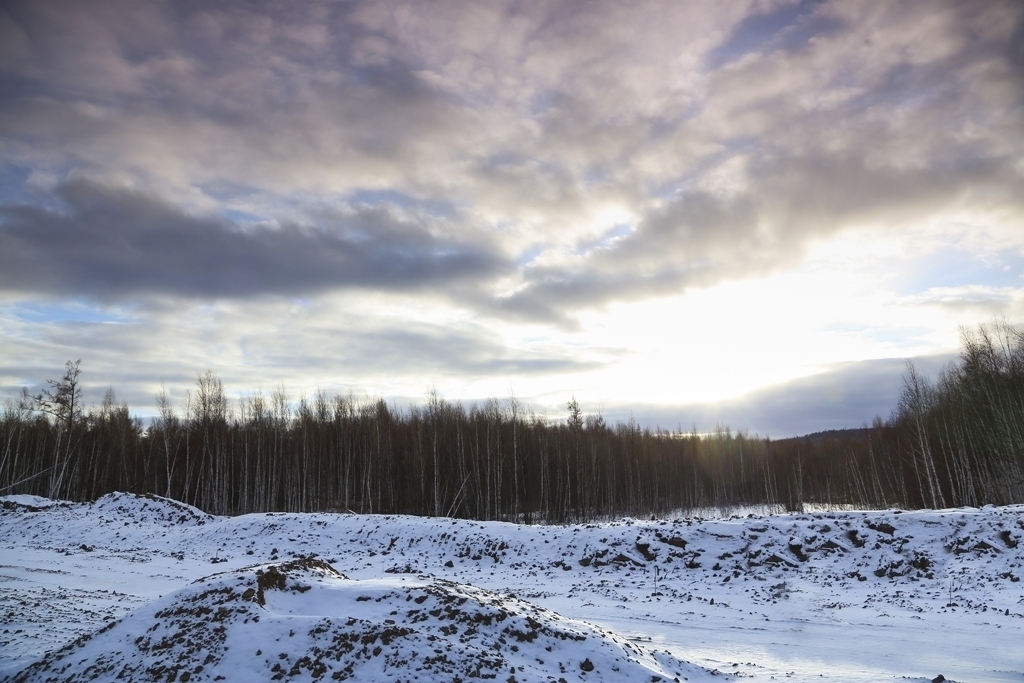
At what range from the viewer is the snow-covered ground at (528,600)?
8.05m

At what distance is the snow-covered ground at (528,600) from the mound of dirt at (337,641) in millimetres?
30

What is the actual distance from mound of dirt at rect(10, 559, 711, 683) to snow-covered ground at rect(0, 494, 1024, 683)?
3 centimetres

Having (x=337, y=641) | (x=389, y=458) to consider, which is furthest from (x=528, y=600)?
(x=389, y=458)

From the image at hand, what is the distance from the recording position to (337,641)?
796 cm

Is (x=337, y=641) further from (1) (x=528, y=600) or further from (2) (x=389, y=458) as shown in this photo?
(2) (x=389, y=458)

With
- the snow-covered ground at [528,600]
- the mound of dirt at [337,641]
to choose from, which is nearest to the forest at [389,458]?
the snow-covered ground at [528,600]

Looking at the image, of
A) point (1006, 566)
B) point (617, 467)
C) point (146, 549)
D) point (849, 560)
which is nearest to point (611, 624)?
point (849, 560)

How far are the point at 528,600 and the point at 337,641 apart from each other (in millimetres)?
9301

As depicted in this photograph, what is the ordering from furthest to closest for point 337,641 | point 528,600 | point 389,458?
1. point 389,458
2. point 528,600
3. point 337,641

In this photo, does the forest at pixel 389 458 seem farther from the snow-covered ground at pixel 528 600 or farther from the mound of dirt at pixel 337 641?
the mound of dirt at pixel 337 641

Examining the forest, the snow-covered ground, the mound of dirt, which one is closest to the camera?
the mound of dirt

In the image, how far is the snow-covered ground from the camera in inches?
317

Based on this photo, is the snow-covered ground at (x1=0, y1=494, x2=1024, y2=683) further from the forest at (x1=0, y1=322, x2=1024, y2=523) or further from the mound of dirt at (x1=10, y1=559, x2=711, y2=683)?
the forest at (x1=0, y1=322, x2=1024, y2=523)

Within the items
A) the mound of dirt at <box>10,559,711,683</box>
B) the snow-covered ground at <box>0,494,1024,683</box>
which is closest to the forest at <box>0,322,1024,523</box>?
the snow-covered ground at <box>0,494,1024,683</box>
